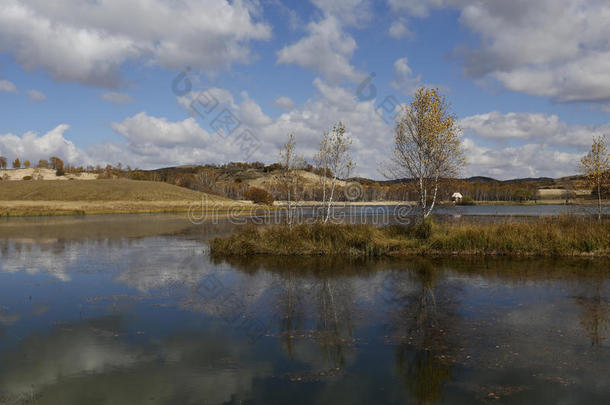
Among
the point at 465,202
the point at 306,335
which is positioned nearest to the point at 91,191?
the point at 306,335

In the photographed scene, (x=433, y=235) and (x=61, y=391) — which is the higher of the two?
(x=433, y=235)

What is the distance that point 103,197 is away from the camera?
83750mm

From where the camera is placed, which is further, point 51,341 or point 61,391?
point 51,341

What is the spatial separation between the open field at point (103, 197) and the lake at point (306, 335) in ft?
187

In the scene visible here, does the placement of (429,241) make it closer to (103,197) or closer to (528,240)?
(528,240)

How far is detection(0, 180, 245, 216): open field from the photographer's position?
71.0 metres

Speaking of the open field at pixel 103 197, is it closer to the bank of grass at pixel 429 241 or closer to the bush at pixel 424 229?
the bank of grass at pixel 429 241

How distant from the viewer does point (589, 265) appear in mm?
17891

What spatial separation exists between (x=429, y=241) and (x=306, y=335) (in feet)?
44.8

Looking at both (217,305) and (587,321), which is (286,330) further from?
(587,321)

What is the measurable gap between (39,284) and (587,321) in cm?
1680

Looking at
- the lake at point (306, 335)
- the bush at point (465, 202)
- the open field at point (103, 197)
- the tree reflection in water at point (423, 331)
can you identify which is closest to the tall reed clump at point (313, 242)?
the lake at point (306, 335)

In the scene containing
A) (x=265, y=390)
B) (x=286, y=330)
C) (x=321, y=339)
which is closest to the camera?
(x=265, y=390)

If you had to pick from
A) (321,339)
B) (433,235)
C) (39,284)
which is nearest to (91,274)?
(39,284)
